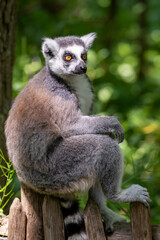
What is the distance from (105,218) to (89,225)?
0.35 m

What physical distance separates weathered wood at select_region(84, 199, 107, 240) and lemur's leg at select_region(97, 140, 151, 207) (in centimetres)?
17

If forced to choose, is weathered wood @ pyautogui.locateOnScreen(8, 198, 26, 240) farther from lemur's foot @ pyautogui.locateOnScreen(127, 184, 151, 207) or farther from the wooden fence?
lemur's foot @ pyautogui.locateOnScreen(127, 184, 151, 207)

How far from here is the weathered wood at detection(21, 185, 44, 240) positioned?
2.86 meters

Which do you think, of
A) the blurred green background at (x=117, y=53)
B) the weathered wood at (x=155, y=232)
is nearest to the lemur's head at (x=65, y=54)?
the weathered wood at (x=155, y=232)

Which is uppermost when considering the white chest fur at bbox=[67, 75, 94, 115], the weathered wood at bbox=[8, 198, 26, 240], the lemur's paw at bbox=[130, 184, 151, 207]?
the white chest fur at bbox=[67, 75, 94, 115]

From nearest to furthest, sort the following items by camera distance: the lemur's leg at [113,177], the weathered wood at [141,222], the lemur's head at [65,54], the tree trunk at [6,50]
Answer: the weathered wood at [141,222]
the lemur's leg at [113,177]
the lemur's head at [65,54]
the tree trunk at [6,50]

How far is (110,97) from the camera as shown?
6.27 meters

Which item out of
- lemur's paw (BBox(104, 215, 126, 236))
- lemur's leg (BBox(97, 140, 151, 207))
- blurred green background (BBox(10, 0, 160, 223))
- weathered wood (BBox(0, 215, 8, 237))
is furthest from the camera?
blurred green background (BBox(10, 0, 160, 223))

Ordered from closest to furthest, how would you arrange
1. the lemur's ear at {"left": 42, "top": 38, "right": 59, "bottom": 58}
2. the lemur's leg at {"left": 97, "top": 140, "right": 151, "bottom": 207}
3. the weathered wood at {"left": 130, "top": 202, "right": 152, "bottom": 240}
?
1. the weathered wood at {"left": 130, "top": 202, "right": 152, "bottom": 240}
2. the lemur's leg at {"left": 97, "top": 140, "right": 151, "bottom": 207}
3. the lemur's ear at {"left": 42, "top": 38, "right": 59, "bottom": 58}

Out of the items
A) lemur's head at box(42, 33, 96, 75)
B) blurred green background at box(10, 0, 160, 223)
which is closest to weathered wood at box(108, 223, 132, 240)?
lemur's head at box(42, 33, 96, 75)

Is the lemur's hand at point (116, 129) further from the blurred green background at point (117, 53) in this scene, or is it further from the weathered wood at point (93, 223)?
the blurred green background at point (117, 53)

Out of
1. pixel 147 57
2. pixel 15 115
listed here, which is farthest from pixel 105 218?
pixel 147 57

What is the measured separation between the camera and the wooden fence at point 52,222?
8.54ft

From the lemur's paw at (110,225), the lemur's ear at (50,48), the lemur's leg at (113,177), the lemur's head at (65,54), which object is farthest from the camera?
the lemur's ear at (50,48)
